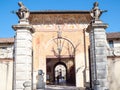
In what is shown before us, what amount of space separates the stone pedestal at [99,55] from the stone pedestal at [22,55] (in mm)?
2878

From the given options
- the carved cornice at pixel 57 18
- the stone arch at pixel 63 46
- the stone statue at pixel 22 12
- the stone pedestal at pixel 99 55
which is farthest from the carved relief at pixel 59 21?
the stone pedestal at pixel 99 55

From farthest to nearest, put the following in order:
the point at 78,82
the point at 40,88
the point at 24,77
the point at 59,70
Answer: the point at 59,70
the point at 78,82
the point at 40,88
the point at 24,77

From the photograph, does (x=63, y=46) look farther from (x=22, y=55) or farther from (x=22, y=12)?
(x=22, y=55)

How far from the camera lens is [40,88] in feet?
55.0

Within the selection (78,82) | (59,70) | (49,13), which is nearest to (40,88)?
(78,82)

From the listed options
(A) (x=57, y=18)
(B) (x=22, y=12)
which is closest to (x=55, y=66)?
(A) (x=57, y=18)

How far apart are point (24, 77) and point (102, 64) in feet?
11.3

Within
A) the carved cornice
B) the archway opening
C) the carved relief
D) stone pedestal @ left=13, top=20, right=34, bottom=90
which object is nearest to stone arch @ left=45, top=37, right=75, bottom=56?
the carved relief

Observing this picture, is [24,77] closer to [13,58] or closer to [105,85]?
[13,58]

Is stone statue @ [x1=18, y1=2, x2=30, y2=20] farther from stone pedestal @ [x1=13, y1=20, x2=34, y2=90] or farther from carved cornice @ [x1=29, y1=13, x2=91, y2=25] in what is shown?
carved cornice @ [x1=29, y1=13, x2=91, y2=25]

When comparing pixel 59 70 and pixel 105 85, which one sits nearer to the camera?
pixel 105 85

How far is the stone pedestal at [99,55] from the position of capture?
8.87m

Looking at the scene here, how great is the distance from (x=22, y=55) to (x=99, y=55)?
338cm

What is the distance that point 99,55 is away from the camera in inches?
355
